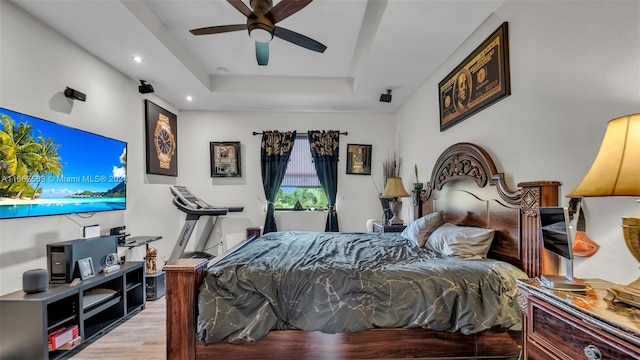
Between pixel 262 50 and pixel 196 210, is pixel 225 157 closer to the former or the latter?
pixel 196 210

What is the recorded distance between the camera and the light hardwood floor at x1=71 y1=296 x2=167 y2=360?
2090 mm

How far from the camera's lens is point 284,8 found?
2.07 meters

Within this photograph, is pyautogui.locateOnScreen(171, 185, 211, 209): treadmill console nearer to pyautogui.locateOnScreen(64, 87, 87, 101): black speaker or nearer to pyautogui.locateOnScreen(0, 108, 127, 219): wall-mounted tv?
pyautogui.locateOnScreen(0, 108, 127, 219): wall-mounted tv

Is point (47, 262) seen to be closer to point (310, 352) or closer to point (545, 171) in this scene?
point (310, 352)

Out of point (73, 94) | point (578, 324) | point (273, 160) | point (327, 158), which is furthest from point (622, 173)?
point (273, 160)

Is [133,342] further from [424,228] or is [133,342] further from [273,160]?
[273,160]

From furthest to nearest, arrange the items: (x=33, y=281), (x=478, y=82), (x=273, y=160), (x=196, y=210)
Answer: (x=273, y=160) < (x=196, y=210) < (x=478, y=82) < (x=33, y=281)

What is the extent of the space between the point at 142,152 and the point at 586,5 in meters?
4.45

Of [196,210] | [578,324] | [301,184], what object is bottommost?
[578,324]

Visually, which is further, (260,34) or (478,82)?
(478,82)

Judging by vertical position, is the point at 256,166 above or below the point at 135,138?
below

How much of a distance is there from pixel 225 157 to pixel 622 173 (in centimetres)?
471

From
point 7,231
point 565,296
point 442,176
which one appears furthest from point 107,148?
point 565,296

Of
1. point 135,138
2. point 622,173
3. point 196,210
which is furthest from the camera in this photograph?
point 196,210
